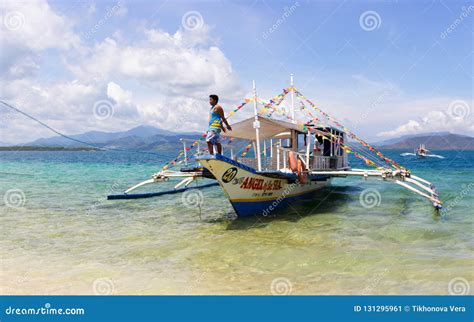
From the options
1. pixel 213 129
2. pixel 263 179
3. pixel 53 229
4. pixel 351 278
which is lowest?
pixel 351 278

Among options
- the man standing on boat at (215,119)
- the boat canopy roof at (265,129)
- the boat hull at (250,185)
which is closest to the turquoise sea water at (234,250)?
the boat hull at (250,185)

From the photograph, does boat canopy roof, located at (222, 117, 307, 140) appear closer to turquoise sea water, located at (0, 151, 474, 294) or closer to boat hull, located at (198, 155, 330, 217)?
boat hull, located at (198, 155, 330, 217)

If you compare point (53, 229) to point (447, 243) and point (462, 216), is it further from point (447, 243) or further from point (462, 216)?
point (462, 216)

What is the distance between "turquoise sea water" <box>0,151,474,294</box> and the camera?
6988mm

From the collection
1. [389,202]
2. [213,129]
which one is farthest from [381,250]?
[389,202]

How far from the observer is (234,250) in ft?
31.0

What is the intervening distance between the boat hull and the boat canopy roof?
2087 mm

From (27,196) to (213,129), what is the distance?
14.2m

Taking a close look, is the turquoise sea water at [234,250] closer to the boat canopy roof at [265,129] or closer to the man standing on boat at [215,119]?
the man standing on boat at [215,119]

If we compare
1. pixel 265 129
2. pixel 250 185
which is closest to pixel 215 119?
pixel 250 185

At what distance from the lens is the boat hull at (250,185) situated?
11.4m

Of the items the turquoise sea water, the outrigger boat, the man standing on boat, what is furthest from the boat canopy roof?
the turquoise sea water

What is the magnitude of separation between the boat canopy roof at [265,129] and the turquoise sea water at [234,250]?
10.6 ft
